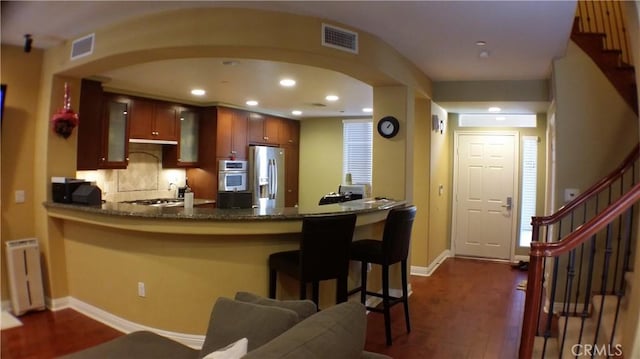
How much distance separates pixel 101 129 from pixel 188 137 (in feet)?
4.87

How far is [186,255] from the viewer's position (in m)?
3.18

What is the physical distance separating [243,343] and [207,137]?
17.2 feet

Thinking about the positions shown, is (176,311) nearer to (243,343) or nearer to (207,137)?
(243,343)

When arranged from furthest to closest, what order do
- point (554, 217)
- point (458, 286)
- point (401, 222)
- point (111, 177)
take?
point (111, 177), point (458, 286), point (401, 222), point (554, 217)

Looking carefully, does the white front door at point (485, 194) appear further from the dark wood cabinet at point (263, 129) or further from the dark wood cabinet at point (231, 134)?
the dark wood cabinet at point (231, 134)

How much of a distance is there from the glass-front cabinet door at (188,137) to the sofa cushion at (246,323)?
458cm

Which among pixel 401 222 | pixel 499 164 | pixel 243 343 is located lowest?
pixel 243 343

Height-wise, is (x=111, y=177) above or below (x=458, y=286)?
above

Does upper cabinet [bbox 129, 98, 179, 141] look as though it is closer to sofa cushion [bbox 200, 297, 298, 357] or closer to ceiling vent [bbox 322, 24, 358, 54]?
ceiling vent [bbox 322, 24, 358, 54]

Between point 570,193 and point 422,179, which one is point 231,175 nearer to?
point 422,179

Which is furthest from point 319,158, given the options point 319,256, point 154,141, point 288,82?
point 319,256

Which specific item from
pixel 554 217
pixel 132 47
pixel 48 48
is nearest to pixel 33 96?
pixel 48 48

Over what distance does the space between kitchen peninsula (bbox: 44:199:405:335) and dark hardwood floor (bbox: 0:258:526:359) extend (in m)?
0.38

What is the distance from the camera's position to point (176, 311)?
10.6ft
